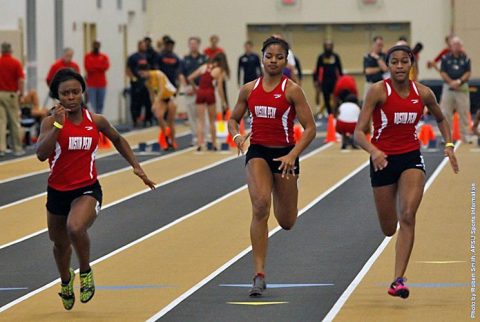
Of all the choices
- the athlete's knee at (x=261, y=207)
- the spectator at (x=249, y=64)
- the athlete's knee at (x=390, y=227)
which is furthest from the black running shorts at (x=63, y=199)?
the spectator at (x=249, y=64)

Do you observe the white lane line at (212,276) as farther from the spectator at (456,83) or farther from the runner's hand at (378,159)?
the spectator at (456,83)

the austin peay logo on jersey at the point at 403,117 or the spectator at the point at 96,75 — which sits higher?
the austin peay logo on jersey at the point at 403,117

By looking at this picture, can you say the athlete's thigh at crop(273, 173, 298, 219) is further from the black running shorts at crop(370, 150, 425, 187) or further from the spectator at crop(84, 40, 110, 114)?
the spectator at crop(84, 40, 110, 114)

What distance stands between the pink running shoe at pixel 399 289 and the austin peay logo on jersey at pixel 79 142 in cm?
253

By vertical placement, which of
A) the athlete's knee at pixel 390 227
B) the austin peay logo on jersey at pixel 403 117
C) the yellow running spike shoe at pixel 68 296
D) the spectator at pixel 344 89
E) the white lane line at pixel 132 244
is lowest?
the white lane line at pixel 132 244

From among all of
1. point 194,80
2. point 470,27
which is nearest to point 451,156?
point 194,80

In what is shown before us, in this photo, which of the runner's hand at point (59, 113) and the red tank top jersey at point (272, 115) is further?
the red tank top jersey at point (272, 115)

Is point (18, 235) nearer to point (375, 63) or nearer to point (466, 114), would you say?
point (466, 114)

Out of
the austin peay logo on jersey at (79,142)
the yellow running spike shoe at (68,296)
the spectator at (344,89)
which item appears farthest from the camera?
the spectator at (344,89)

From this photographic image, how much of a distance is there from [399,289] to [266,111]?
1.89m

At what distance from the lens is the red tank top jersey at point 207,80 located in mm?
30719

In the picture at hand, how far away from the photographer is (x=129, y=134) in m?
39.2

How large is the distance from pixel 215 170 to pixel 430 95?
14.3 m

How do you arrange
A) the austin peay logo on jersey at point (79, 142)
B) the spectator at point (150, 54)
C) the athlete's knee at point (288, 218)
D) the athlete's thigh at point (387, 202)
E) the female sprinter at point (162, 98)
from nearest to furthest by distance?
the austin peay logo on jersey at point (79, 142) → the athlete's thigh at point (387, 202) → the athlete's knee at point (288, 218) → the female sprinter at point (162, 98) → the spectator at point (150, 54)
